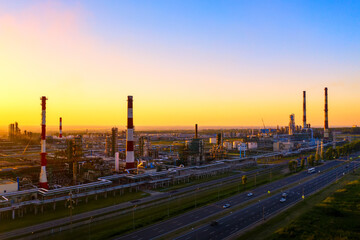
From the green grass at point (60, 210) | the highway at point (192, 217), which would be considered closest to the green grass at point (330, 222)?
the highway at point (192, 217)

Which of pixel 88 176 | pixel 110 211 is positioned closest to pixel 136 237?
pixel 110 211

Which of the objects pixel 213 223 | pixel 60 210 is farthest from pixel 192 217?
pixel 60 210

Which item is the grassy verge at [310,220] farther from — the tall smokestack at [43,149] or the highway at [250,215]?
the tall smokestack at [43,149]

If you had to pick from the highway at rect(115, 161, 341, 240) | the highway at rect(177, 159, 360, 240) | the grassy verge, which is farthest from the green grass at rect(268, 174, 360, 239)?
the highway at rect(115, 161, 341, 240)

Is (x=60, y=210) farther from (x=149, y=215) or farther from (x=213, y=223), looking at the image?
(x=213, y=223)

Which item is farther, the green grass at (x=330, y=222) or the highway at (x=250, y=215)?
the highway at (x=250, y=215)

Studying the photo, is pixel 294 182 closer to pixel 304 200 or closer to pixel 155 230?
pixel 304 200
